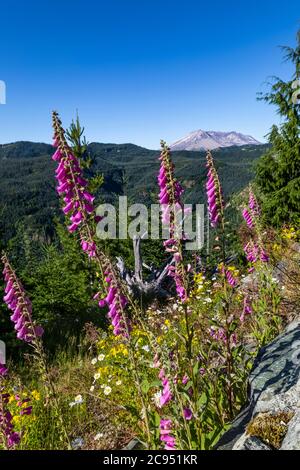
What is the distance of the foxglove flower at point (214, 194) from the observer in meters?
3.00

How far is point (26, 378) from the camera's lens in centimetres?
756

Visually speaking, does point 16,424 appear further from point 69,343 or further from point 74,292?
point 74,292

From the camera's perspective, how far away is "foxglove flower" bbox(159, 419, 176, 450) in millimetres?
2641

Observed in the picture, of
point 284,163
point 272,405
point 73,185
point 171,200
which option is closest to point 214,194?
point 171,200

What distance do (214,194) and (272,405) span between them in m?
1.71

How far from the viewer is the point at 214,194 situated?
122 inches

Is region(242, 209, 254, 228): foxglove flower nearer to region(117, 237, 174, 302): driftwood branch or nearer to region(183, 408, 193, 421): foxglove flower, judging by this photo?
region(183, 408, 193, 421): foxglove flower

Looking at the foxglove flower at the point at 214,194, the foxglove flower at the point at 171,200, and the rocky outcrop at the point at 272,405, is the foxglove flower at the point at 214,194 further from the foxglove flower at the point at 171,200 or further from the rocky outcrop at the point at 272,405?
the rocky outcrop at the point at 272,405

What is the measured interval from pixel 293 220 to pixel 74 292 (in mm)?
9142

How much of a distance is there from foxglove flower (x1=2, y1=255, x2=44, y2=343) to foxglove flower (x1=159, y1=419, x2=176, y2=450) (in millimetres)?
1219

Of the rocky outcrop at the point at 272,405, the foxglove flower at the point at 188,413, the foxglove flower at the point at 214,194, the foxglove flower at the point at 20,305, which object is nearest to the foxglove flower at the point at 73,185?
the foxglove flower at the point at 20,305
